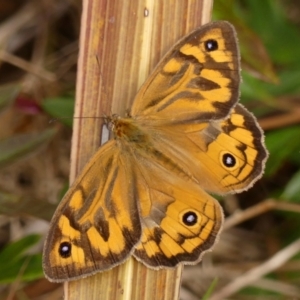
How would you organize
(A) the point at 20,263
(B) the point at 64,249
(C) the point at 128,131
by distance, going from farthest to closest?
1. (A) the point at 20,263
2. (C) the point at 128,131
3. (B) the point at 64,249

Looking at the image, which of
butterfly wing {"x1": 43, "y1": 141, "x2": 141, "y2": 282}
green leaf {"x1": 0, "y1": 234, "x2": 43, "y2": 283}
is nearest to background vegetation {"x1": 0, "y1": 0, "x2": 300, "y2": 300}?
green leaf {"x1": 0, "y1": 234, "x2": 43, "y2": 283}

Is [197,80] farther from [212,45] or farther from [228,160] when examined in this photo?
[228,160]

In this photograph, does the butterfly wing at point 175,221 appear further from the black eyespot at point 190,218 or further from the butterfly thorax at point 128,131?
the butterfly thorax at point 128,131

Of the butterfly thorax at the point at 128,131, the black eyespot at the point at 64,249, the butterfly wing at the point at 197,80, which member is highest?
the butterfly wing at the point at 197,80

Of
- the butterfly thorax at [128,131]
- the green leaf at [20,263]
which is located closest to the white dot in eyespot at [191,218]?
the butterfly thorax at [128,131]

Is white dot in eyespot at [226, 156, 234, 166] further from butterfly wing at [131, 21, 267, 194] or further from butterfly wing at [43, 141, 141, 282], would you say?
butterfly wing at [43, 141, 141, 282]

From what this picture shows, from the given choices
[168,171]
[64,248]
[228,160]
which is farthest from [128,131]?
[64,248]

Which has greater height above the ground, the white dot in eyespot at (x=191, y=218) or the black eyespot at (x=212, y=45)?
the black eyespot at (x=212, y=45)
